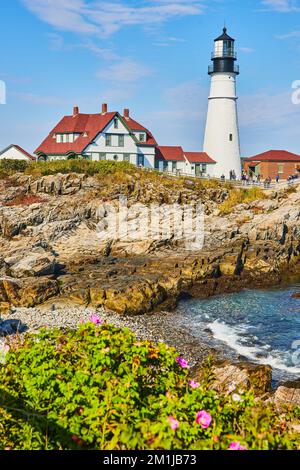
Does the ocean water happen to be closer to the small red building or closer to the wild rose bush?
the wild rose bush

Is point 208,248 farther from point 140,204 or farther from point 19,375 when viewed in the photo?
point 19,375

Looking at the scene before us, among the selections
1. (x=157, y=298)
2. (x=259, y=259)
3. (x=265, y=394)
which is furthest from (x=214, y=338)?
Answer: (x=259, y=259)

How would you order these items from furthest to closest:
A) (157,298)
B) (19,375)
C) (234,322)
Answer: (157,298) < (234,322) < (19,375)

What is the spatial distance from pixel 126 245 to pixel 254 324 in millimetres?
12767

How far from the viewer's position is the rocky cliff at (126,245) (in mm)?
27016

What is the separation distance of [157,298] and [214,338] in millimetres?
5043

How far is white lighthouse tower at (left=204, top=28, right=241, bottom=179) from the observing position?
52.9 m

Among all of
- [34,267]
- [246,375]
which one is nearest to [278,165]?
[34,267]

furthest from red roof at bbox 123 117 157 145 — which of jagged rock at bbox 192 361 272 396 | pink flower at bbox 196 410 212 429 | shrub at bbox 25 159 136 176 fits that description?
pink flower at bbox 196 410 212 429

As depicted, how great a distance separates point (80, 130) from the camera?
53938mm

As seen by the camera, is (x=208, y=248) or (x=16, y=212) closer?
(x=208, y=248)

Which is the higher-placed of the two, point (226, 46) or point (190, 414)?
point (226, 46)

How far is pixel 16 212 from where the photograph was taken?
41.3m

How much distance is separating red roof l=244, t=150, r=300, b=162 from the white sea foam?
38.1 meters
